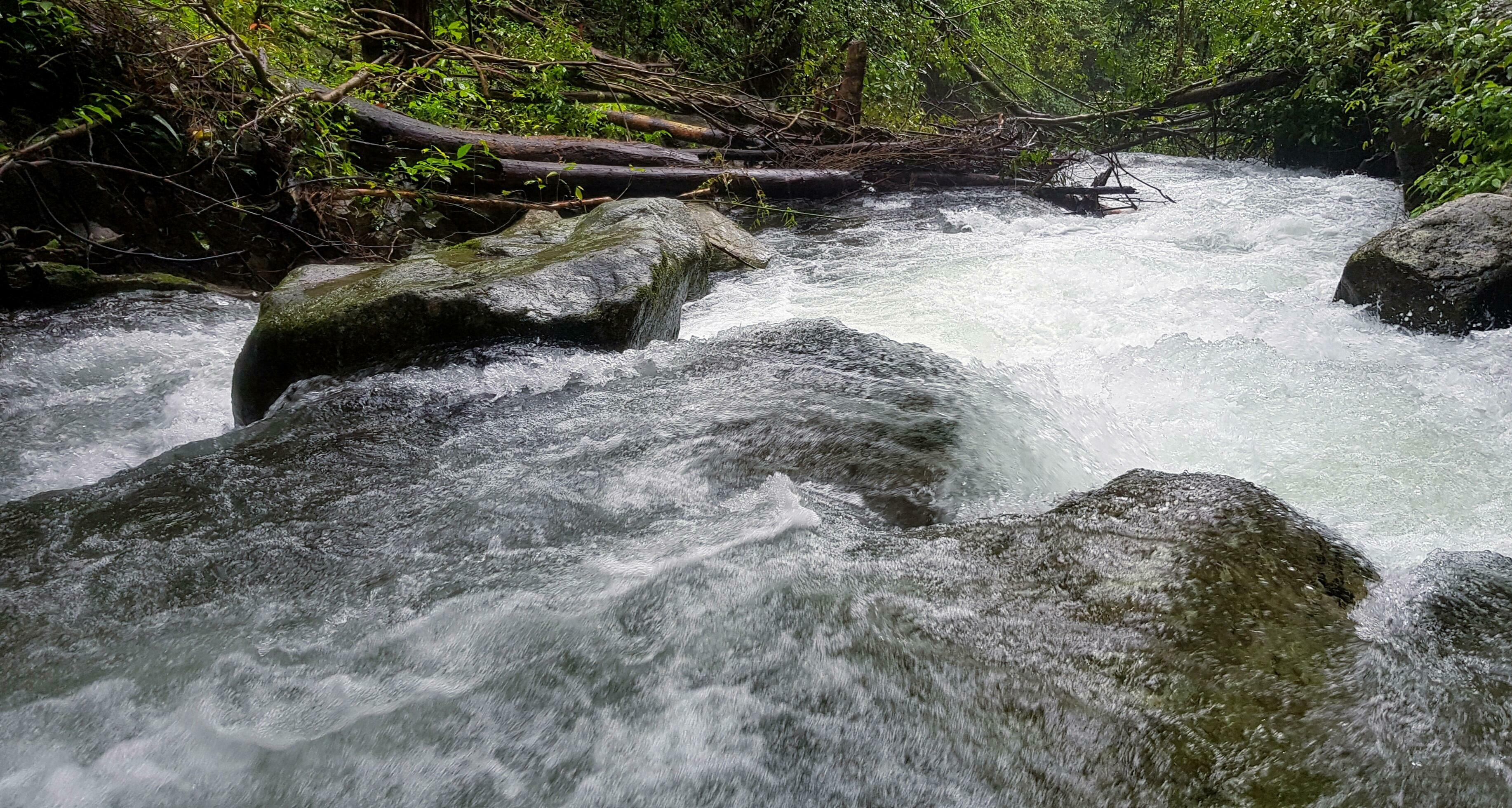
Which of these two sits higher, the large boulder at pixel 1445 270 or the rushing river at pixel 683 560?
the large boulder at pixel 1445 270

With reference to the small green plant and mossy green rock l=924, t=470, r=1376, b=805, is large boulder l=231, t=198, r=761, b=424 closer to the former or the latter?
the small green plant

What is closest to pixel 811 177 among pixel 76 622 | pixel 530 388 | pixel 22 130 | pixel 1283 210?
pixel 1283 210

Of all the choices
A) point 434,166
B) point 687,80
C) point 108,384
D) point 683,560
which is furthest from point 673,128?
point 683,560

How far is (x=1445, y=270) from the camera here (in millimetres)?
4031

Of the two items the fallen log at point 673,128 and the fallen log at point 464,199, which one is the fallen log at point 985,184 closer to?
the fallen log at point 673,128

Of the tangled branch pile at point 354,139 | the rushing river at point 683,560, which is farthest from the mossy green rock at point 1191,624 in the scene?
the tangled branch pile at point 354,139

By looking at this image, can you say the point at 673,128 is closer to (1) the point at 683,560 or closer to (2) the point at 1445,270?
(2) the point at 1445,270

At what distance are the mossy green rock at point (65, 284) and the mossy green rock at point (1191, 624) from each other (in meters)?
4.56

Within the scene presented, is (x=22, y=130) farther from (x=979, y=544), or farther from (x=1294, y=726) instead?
(x=1294, y=726)

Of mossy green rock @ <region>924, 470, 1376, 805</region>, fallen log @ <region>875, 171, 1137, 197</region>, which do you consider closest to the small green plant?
mossy green rock @ <region>924, 470, 1376, 805</region>

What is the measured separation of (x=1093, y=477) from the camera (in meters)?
2.73

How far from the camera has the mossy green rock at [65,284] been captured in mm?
3953

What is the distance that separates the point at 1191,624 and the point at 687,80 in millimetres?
8347

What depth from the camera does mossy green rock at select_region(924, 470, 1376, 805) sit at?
136cm
